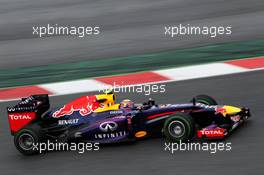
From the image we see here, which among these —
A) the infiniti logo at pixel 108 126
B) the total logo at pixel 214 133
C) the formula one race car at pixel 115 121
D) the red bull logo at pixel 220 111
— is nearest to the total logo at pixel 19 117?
the formula one race car at pixel 115 121

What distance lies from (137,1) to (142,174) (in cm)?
1325

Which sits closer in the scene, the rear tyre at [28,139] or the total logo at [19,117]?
the rear tyre at [28,139]

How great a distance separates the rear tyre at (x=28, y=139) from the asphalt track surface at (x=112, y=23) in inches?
243

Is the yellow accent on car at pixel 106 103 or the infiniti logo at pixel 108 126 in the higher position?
the yellow accent on car at pixel 106 103

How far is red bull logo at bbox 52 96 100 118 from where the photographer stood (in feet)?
31.5

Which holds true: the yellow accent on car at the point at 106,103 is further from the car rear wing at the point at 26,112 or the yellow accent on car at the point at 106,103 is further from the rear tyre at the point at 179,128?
the rear tyre at the point at 179,128

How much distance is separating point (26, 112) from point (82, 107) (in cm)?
86

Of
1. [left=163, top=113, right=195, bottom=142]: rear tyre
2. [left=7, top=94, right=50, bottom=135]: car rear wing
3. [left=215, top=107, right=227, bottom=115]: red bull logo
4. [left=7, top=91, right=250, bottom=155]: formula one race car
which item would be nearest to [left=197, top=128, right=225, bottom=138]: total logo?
[left=7, top=91, right=250, bottom=155]: formula one race car

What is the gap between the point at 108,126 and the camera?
368 inches

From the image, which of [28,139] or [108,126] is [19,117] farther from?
[108,126]

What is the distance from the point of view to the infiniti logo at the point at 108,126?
9336 millimetres

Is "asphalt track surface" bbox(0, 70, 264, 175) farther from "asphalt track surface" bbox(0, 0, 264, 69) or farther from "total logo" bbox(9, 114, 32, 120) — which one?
"asphalt track surface" bbox(0, 0, 264, 69)

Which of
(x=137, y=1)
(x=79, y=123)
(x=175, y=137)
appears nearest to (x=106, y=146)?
(x=79, y=123)

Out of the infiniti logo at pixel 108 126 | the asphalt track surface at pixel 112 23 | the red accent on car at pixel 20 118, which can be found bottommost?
the infiniti logo at pixel 108 126
